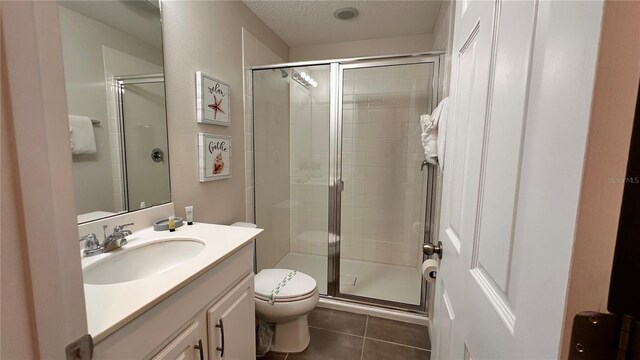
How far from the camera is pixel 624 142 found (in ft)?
0.80

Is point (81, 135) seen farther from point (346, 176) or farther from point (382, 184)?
point (382, 184)

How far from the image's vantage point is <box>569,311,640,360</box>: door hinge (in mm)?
250

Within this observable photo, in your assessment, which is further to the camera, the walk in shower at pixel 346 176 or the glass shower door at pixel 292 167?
the glass shower door at pixel 292 167

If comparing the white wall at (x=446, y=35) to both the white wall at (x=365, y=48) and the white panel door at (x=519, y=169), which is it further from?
the white panel door at (x=519, y=169)

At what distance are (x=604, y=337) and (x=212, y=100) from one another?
175cm

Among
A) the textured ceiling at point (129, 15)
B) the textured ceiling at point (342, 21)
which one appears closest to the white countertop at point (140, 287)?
the textured ceiling at point (129, 15)

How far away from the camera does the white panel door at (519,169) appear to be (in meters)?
0.29

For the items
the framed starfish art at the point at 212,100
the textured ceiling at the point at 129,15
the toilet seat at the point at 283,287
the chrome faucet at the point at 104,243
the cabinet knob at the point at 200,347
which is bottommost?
the toilet seat at the point at 283,287

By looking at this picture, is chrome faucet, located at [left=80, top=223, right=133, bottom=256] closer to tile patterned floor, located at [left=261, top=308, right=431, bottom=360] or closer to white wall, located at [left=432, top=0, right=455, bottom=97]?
tile patterned floor, located at [left=261, top=308, right=431, bottom=360]

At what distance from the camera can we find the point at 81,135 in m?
1.02

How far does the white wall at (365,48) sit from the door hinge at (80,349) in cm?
268

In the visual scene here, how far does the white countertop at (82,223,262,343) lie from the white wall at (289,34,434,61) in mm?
2131

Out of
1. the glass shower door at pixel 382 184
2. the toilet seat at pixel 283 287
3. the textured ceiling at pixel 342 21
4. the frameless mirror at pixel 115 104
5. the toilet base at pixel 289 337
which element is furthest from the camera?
the glass shower door at pixel 382 184

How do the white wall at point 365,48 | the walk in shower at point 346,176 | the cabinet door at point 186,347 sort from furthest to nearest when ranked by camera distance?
1. the white wall at point 365,48
2. the walk in shower at point 346,176
3. the cabinet door at point 186,347
